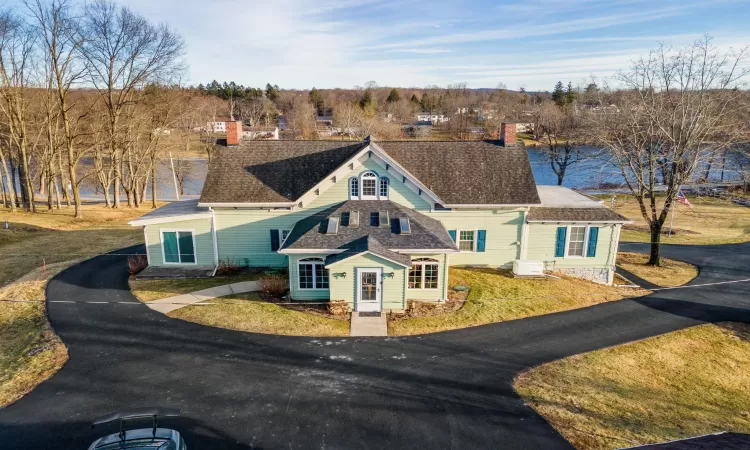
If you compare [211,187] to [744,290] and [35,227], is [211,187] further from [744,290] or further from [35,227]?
[744,290]

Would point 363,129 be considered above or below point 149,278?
above

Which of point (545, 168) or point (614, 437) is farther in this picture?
point (545, 168)

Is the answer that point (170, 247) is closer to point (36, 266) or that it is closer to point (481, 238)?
point (36, 266)

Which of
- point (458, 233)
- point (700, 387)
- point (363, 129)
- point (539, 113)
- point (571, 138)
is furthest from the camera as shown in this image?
point (363, 129)

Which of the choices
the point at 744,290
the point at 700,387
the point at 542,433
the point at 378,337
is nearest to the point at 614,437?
the point at 542,433

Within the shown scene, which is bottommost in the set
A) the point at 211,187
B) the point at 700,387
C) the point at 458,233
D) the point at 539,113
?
the point at 700,387

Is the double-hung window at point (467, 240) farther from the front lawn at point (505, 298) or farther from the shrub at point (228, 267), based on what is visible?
the shrub at point (228, 267)

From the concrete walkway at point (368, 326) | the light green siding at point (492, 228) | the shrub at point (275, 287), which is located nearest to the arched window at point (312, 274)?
the shrub at point (275, 287)
